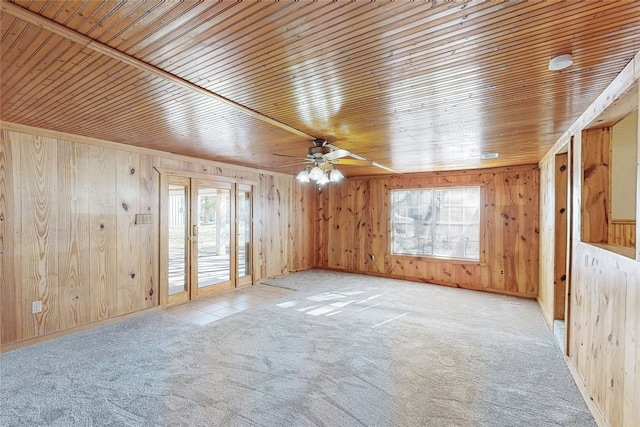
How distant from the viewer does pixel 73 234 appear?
11.8 ft

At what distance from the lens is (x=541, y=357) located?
300 centimetres

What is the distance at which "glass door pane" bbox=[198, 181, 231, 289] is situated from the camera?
5.18m

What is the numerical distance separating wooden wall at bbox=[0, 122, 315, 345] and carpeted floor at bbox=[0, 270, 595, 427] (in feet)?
1.19

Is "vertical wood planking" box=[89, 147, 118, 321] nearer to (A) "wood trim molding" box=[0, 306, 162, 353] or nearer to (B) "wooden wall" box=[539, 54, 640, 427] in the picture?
(A) "wood trim molding" box=[0, 306, 162, 353]

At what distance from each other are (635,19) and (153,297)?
17.5 ft

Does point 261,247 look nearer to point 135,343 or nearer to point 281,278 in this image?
point 281,278

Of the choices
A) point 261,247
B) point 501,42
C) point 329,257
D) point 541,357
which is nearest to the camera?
point 501,42

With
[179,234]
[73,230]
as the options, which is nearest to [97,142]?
[73,230]

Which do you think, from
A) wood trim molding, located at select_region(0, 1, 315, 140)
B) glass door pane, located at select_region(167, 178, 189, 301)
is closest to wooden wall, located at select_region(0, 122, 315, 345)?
glass door pane, located at select_region(167, 178, 189, 301)

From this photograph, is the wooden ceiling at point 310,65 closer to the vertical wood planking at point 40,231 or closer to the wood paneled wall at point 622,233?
the vertical wood planking at point 40,231

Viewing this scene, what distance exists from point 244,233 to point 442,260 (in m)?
4.02

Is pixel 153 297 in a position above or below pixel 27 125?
below

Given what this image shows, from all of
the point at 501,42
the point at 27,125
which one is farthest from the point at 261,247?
the point at 501,42

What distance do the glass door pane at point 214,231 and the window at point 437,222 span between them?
357 cm
